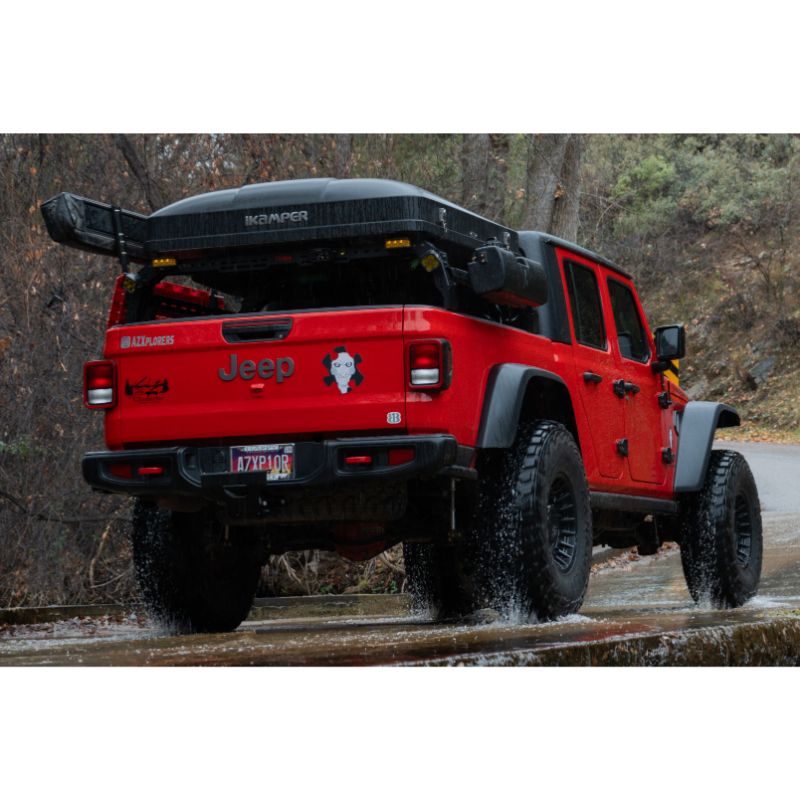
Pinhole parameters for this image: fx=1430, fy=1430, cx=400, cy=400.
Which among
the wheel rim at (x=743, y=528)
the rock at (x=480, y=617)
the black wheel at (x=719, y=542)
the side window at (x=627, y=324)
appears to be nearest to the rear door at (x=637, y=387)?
the side window at (x=627, y=324)

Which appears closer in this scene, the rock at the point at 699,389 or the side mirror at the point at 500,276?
the side mirror at the point at 500,276

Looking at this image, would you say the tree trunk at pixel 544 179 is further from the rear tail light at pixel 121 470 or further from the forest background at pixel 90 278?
the rear tail light at pixel 121 470

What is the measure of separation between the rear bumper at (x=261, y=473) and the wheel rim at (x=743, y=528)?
149 inches

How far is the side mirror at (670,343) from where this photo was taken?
381 inches

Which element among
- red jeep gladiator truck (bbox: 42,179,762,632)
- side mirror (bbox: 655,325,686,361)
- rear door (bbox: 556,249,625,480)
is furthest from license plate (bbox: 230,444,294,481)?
side mirror (bbox: 655,325,686,361)

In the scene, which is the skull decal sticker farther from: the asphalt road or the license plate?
the asphalt road

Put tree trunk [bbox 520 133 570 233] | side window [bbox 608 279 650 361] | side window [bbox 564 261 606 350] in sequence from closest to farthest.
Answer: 1. side window [bbox 564 261 606 350]
2. side window [bbox 608 279 650 361]
3. tree trunk [bbox 520 133 570 233]

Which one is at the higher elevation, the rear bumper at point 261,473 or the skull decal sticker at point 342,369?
the skull decal sticker at point 342,369

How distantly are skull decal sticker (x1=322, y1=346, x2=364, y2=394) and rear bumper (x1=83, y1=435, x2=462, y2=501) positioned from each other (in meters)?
0.27

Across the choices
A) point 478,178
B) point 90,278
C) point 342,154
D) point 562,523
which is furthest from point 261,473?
point 478,178

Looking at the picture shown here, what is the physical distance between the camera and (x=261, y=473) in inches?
277

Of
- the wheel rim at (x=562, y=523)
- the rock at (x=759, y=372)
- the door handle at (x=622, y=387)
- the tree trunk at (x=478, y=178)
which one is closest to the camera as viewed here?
the wheel rim at (x=562, y=523)

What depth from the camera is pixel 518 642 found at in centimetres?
594

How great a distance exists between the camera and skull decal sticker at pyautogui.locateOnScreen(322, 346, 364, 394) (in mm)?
6898
